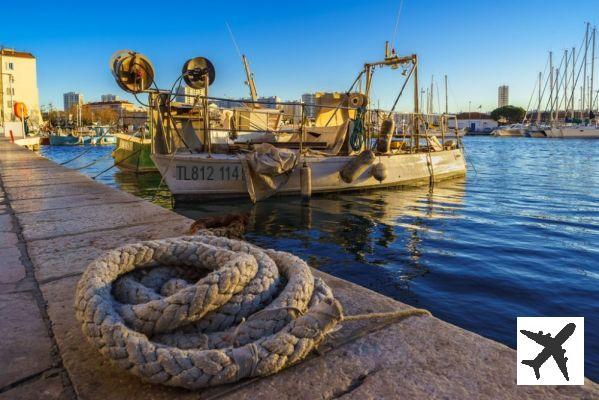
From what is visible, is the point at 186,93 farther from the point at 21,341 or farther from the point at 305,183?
the point at 21,341

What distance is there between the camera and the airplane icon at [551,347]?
1.81m

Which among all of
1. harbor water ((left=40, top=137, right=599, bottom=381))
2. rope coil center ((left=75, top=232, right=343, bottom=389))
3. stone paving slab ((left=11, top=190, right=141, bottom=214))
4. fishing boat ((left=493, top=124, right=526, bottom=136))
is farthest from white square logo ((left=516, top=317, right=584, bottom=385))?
fishing boat ((left=493, top=124, right=526, bottom=136))

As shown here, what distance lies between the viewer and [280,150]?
10852 mm

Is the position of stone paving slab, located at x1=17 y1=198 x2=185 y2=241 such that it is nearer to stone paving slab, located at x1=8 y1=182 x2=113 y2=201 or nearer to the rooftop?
stone paving slab, located at x1=8 y1=182 x2=113 y2=201

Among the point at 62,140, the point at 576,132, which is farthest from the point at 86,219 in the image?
the point at 576,132

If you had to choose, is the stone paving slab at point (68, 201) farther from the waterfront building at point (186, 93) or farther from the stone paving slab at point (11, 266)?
the waterfront building at point (186, 93)

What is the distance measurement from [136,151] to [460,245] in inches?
574

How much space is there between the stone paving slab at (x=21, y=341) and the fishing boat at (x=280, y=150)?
7.74 metres

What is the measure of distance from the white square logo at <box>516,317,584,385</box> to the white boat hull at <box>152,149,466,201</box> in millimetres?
9342

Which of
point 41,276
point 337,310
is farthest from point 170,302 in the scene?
point 41,276

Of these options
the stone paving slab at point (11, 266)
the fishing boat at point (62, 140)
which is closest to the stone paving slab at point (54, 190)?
the stone paving slab at point (11, 266)

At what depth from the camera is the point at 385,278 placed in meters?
5.71

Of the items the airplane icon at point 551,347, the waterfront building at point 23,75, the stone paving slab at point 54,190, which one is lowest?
the airplane icon at point 551,347

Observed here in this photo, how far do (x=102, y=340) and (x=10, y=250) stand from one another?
235 cm
